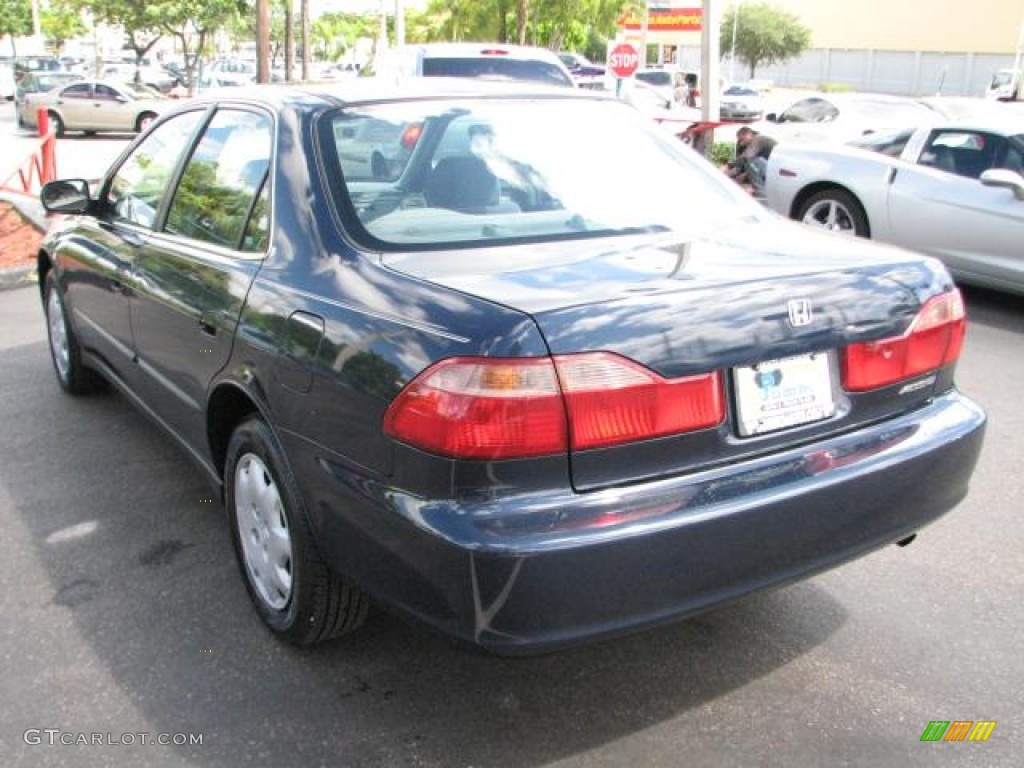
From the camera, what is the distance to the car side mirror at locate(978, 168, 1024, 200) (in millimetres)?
7234

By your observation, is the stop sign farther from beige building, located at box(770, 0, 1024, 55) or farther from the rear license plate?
beige building, located at box(770, 0, 1024, 55)

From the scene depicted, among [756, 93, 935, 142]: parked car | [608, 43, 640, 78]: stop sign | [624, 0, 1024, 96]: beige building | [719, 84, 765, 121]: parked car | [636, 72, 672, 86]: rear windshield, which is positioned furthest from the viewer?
[624, 0, 1024, 96]: beige building

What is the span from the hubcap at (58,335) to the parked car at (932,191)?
6.12 m

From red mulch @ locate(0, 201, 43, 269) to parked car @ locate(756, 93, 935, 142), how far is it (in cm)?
762

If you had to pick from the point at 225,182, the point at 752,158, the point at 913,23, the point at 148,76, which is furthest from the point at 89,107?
the point at 913,23

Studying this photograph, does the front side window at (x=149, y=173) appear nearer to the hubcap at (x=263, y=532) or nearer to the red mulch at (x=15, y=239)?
the hubcap at (x=263, y=532)

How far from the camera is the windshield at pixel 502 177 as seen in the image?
2986 millimetres

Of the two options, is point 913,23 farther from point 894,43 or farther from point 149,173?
point 149,173

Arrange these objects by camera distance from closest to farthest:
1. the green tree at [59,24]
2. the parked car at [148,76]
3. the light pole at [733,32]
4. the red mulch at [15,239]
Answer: the red mulch at [15,239] < the parked car at [148,76] < the green tree at [59,24] < the light pole at [733,32]

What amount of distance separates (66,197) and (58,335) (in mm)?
1134

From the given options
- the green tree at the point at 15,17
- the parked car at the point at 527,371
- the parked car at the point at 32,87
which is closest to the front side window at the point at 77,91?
the parked car at the point at 32,87

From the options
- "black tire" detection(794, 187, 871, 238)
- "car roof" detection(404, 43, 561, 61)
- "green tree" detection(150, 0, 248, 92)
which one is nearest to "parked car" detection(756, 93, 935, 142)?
"black tire" detection(794, 187, 871, 238)

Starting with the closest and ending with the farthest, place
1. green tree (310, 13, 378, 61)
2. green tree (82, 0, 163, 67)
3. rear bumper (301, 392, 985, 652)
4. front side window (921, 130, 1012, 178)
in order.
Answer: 1. rear bumper (301, 392, 985, 652)
2. front side window (921, 130, 1012, 178)
3. green tree (82, 0, 163, 67)
4. green tree (310, 13, 378, 61)

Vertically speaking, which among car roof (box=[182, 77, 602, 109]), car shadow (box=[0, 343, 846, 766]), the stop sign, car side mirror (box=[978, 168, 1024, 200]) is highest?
the stop sign
